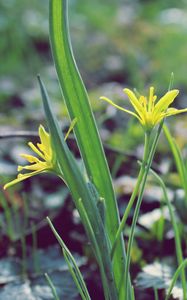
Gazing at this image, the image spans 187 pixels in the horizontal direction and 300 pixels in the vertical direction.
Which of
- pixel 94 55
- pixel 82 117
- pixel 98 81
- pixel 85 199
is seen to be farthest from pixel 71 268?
pixel 94 55

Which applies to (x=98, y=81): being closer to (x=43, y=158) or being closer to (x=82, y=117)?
(x=82, y=117)

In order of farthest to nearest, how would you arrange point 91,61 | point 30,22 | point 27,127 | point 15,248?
point 30,22, point 91,61, point 27,127, point 15,248

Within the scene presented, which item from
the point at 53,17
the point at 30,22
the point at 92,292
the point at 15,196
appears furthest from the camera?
the point at 30,22

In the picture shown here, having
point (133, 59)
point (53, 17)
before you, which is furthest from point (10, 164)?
point (133, 59)

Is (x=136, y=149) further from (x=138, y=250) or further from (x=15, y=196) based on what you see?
(x=138, y=250)

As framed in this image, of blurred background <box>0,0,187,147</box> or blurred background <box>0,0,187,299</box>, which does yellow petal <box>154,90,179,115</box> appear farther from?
blurred background <box>0,0,187,147</box>
